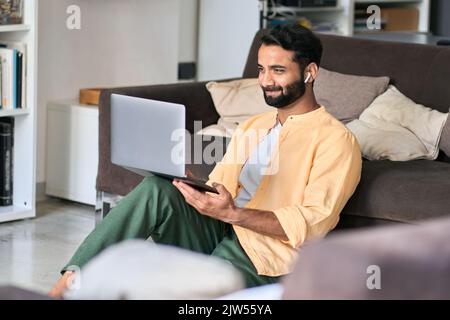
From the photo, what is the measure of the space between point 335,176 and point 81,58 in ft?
8.18

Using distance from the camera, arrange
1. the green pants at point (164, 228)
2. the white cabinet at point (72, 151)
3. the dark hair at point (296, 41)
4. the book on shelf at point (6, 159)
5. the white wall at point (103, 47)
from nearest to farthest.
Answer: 1. the green pants at point (164, 228)
2. the dark hair at point (296, 41)
3. the book on shelf at point (6, 159)
4. the white cabinet at point (72, 151)
5. the white wall at point (103, 47)

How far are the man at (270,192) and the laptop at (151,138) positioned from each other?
0.04 meters

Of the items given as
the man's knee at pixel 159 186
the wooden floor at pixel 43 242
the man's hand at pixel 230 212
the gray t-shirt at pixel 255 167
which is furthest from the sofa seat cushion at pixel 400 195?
the wooden floor at pixel 43 242

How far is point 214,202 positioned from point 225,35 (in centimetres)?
345

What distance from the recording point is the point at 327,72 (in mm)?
4008

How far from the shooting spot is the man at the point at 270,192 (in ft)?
8.50

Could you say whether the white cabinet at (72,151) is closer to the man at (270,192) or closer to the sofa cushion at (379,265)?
the man at (270,192)

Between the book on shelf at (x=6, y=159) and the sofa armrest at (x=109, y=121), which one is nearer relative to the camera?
the sofa armrest at (x=109, y=121)

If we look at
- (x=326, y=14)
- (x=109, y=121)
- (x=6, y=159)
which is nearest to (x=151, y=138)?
(x=109, y=121)

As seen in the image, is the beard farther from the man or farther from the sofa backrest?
the sofa backrest

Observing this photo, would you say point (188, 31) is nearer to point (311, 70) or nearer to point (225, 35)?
point (225, 35)

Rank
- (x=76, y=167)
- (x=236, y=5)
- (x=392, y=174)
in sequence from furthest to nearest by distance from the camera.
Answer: (x=236, y=5), (x=76, y=167), (x=392, y=174)

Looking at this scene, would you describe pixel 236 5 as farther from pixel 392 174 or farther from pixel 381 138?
pixel 392 174
